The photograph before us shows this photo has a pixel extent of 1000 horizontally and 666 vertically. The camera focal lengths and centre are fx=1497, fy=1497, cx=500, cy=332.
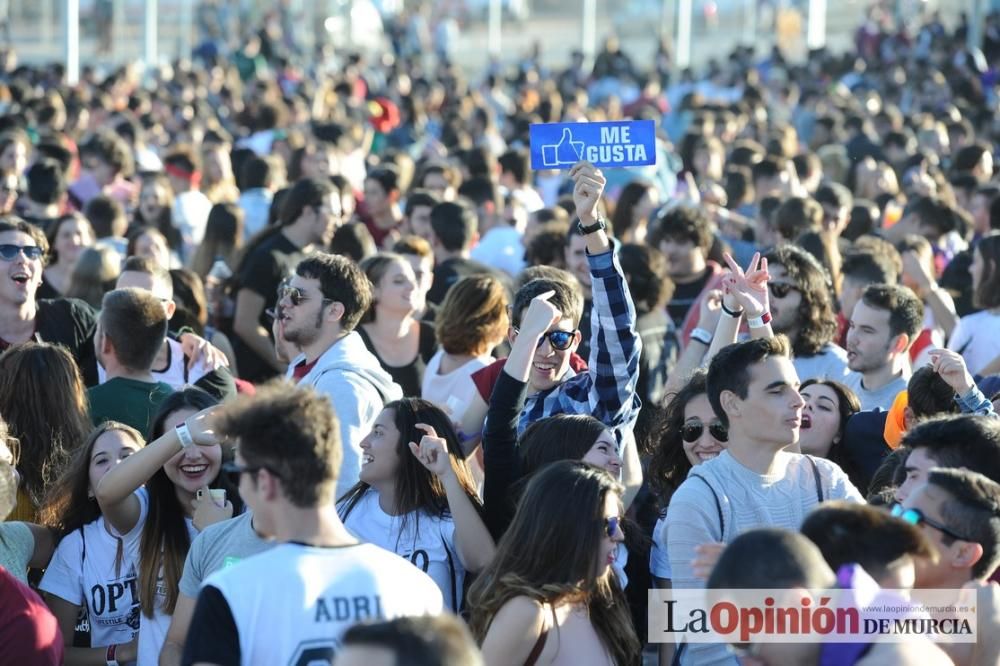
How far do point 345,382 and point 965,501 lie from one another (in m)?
2.43

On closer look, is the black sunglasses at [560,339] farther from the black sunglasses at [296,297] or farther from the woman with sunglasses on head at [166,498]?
the woman with sunglasses on head at [166,498]

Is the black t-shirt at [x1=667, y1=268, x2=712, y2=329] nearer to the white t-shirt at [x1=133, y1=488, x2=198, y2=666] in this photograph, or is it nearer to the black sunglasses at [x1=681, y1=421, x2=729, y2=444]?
the black sunglasses at [x1=681, y1=421, x2=729, y2=444]

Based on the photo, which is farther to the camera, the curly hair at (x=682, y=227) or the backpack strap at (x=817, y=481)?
the curly hair at (x=682, y=227)

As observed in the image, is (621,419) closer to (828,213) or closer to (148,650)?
(148,650)

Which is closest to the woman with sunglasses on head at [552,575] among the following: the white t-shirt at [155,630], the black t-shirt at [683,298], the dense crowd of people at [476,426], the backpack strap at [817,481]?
the dense crowd of people at [476,426]

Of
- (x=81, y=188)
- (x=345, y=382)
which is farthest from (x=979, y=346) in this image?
(x=81, y=188)

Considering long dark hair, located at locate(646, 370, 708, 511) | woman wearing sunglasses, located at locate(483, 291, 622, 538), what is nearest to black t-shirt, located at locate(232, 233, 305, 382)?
long dark hair, located at locate(646, 370, 708, 511)

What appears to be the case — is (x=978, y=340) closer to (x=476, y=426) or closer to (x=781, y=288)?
(x=781, y=288)

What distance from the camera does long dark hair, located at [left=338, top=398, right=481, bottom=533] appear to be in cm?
493

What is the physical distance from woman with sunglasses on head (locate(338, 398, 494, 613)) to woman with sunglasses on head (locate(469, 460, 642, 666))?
0.48 m

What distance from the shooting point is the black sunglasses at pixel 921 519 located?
12.7 ft

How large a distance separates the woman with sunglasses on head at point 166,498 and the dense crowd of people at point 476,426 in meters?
0.01

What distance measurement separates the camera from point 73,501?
507cm

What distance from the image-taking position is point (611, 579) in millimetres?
4547
